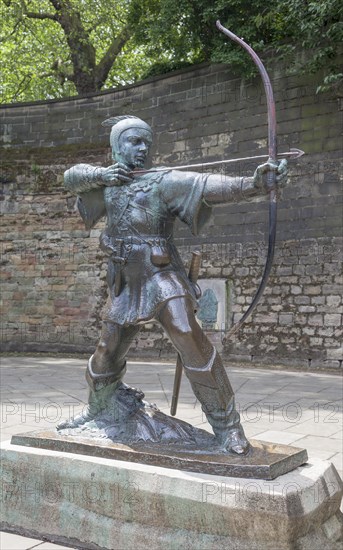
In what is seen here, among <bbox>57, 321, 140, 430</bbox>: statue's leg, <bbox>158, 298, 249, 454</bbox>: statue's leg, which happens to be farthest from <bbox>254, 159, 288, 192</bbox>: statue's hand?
<bbox>57, 321, 140, 430</bbox>: statue's leg

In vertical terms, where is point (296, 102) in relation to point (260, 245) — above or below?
above

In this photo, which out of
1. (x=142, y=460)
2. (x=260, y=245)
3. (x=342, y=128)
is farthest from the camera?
(x=260, y=245)

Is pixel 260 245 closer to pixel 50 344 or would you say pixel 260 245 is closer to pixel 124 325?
pixel 50 344

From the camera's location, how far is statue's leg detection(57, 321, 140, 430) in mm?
3111

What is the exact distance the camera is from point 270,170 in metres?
2.57

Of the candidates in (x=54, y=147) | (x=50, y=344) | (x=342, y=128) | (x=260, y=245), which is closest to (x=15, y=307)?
(x=50, y=344)

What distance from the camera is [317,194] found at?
977cm

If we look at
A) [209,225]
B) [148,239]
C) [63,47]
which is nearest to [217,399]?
[148,239]

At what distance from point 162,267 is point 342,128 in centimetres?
743

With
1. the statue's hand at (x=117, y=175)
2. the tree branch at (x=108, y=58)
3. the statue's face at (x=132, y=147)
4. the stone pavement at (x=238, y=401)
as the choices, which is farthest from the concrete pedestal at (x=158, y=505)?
the tree branch at (x=108, y=58)

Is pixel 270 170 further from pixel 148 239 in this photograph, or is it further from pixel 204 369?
pixel 204 369

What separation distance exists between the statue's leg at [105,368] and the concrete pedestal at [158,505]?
30 centimetres

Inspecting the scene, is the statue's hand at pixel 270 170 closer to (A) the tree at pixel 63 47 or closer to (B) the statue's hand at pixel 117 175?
(B) the statue's hand at pixel 117 175

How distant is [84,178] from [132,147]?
11.9 inches
